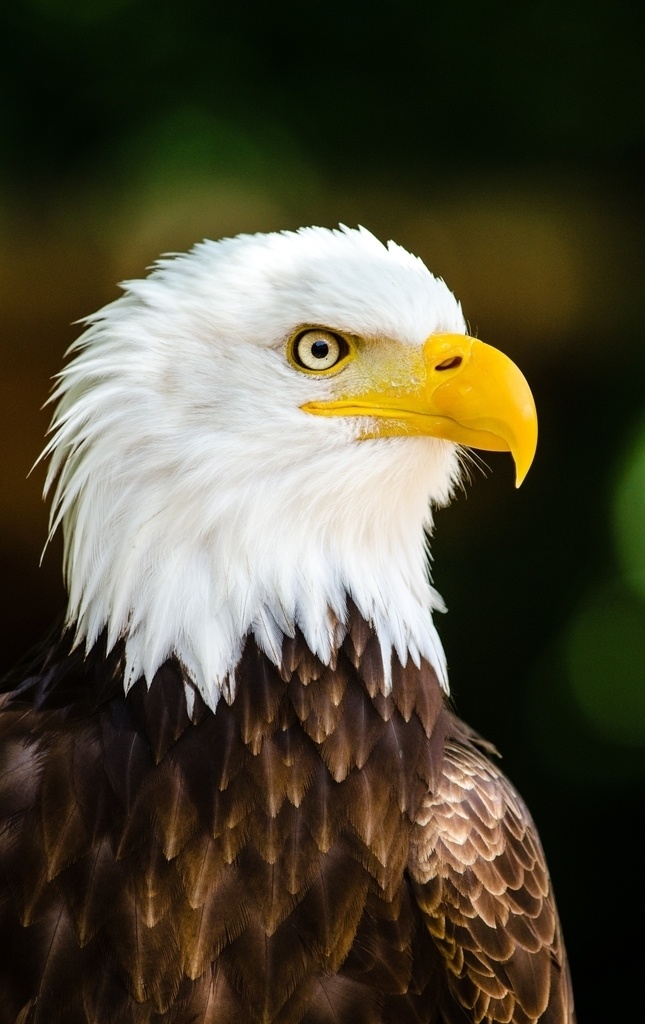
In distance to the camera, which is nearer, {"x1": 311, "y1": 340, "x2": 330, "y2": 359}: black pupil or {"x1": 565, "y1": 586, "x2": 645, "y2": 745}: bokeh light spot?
{"x1": 311, "y1": 340, "x2": 330, "y2": 359}: black pupil

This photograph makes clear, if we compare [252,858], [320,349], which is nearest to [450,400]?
[320,349]

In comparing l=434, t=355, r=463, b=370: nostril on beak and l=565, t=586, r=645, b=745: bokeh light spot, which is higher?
l=434, t=355, r=463, b=370: nostril on beak

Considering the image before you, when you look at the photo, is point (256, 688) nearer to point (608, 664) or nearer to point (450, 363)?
point (450, 363)

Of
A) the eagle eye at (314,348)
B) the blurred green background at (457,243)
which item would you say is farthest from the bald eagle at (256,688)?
the blurred green background at (457,243)

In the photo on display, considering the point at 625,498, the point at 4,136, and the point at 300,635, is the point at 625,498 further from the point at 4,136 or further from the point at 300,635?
the point at 4,136

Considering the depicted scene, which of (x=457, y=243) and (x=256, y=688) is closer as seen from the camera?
(x=256, y=688)

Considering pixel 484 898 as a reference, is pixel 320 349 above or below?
above

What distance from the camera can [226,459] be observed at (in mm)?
1439

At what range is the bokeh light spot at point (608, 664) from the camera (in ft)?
9.06

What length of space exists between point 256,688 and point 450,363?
53 cm

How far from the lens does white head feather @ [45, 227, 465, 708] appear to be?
4.76 ft

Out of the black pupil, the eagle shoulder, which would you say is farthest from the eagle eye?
the eagle shoulder

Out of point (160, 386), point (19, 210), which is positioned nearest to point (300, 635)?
point (160, 386)

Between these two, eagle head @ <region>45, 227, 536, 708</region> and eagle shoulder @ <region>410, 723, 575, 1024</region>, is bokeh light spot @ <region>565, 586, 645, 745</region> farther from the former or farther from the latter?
eagle head @ <region>45, 227, 536, 708</region>
